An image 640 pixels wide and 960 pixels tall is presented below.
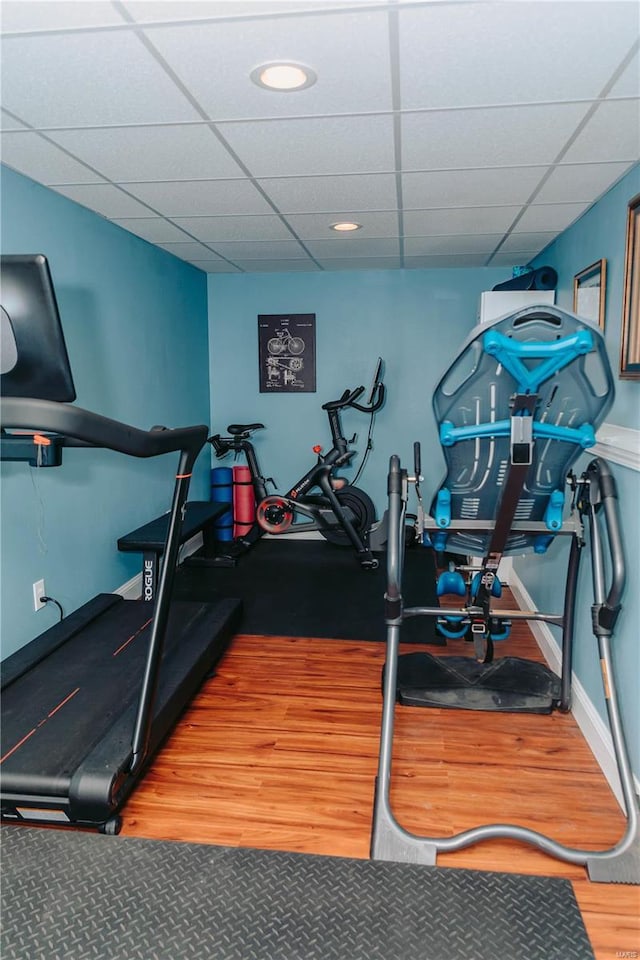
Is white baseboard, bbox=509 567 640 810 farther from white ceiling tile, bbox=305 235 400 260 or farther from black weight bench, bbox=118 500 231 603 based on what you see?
white ceiling tile, bbox=305 235 400 260

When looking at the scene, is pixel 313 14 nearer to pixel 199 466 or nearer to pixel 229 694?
pixel 229 694

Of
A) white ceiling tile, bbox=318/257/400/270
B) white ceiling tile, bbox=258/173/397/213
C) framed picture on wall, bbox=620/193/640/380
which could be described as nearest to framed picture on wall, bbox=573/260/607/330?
framed picture on wall, bbox=620/193/640/380

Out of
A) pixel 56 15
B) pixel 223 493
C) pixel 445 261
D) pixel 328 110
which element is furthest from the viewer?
pixel 223 493

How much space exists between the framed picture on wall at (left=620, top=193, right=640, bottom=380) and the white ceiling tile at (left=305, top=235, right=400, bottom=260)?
181 centimetres

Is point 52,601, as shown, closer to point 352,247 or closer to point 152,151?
point 152,151

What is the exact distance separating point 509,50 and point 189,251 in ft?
9.71

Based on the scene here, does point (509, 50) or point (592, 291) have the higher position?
point (509, 50)

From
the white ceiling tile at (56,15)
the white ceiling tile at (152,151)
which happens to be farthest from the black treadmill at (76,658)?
the white ceiling tile at (152,151)

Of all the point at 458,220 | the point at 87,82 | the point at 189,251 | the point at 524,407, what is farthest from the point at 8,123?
the point at 458,220

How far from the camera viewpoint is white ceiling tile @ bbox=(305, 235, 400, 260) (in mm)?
3857

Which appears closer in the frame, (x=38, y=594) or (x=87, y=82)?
(x=87, y=82)

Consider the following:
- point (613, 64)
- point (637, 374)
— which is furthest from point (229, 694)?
point (613, 64)

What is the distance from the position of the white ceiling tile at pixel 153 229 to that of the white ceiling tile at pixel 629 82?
2.32 m

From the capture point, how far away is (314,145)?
231cm
